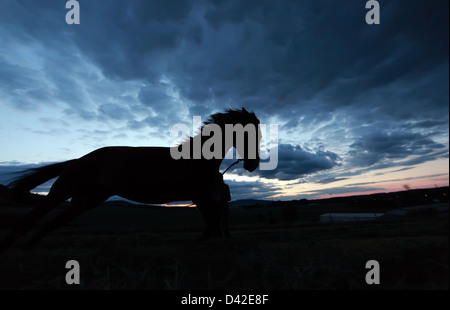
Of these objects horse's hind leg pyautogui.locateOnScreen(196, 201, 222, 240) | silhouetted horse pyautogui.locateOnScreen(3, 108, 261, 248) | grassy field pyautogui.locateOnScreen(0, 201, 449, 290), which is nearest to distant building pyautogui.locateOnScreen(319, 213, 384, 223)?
grassy field pyautogui.locateOnScreen(0, 201, 449, 290)

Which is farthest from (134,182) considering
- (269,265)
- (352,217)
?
(352,217)

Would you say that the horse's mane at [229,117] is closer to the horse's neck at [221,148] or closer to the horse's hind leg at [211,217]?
the horse's neck at [221,148]

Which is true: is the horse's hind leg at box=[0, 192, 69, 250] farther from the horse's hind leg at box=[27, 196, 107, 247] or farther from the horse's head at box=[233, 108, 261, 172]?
the horse's head at box=[233, 108, 261, 172]

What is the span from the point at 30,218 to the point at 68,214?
0.37 metres

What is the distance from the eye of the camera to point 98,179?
8.54 ft

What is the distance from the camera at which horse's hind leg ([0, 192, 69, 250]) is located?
216 centimetres

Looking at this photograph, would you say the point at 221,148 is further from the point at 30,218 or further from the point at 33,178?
the point at 33,178

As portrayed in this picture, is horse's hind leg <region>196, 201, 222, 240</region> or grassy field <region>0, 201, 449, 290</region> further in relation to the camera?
horse's hind leg <region>196, 201, 222, 240</region>

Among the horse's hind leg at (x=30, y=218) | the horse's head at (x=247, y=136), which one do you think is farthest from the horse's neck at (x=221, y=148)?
the horse's hind leg at (x=30, y=218)

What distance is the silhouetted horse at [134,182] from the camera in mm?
2500

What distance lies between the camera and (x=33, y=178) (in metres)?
3.15
